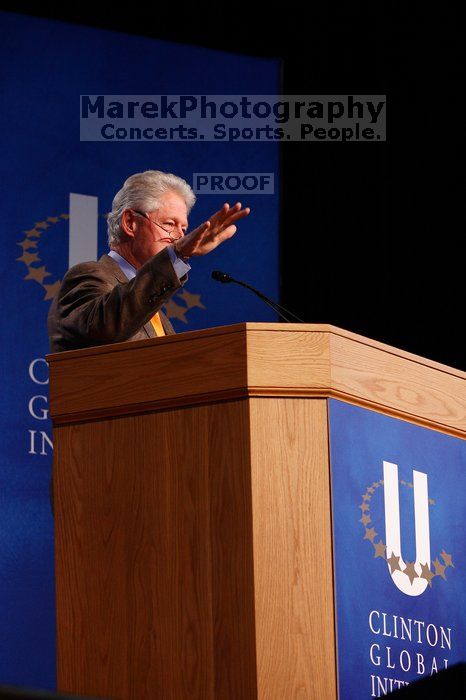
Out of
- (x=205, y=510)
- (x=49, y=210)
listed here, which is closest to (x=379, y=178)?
(x=49, y=210)

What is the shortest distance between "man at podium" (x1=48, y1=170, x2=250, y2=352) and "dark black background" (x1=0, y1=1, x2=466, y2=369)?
157cm

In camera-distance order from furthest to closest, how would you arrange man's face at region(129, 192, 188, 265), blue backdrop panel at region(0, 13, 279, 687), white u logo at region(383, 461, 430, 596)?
blue backdrop panel at region(0, 13, 279, 687) → man's face at region(129, 192, 188, 265) → white u logo at region(383, 461, 430, 596)

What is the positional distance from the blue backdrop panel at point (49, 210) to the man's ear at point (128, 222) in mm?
938

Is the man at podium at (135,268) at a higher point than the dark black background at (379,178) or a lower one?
lower

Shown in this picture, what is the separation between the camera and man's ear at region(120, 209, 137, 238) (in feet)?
10.3

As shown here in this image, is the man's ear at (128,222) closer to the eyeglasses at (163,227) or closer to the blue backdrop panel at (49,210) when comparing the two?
the eyeglasses at (163,227)

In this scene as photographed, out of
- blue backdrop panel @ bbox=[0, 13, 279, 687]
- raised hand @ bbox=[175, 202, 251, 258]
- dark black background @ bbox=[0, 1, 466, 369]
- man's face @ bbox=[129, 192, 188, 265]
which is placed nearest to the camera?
raised hand @ bbox=[175, 202, 251, 258]

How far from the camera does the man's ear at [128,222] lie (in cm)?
314

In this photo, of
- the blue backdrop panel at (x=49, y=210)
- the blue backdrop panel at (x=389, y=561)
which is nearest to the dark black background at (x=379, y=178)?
the blue backdrop panel at (x=49, y=210)

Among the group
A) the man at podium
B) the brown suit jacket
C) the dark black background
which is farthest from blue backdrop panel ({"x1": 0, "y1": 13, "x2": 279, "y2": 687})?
the brown suit jacket

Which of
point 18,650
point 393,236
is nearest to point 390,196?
point 393,236

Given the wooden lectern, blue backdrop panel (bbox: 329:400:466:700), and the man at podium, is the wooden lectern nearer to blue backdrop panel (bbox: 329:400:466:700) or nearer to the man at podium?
blue backdrop panel (bbox: 329:400:466:700)

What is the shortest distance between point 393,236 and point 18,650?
2.12 m

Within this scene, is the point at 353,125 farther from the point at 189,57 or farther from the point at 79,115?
the point at 79,115
